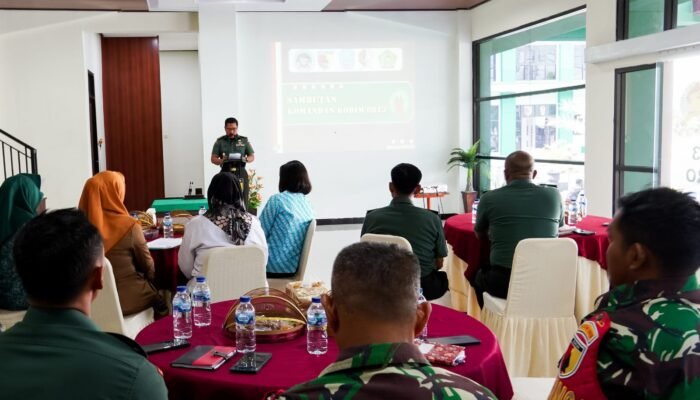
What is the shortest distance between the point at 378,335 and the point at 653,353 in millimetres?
661

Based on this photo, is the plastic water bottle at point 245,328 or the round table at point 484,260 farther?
the round table at point 484,260

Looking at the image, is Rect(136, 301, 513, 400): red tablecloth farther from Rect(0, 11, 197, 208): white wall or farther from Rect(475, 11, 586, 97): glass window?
Rect(0, 11, 197, 208): white wall

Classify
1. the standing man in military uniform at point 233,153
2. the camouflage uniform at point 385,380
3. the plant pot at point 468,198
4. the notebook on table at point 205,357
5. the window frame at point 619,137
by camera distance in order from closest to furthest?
the camouflage uniform at point 385,380, the notebook on table at point 205,357, the window frame at point 619,137, the standing man in military uniform at point 233,153, the plant pot at point 468,198

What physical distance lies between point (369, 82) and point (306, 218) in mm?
6193

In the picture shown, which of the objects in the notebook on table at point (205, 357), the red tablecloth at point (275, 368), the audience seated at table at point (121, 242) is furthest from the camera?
the audience seated at table at point (121, 242)

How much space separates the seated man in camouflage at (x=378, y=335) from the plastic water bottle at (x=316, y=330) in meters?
1.05

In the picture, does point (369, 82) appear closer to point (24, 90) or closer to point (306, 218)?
point (24, 90)

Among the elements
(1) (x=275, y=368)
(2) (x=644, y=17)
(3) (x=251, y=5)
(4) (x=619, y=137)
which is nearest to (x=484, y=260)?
(1) (x=275, y=368)

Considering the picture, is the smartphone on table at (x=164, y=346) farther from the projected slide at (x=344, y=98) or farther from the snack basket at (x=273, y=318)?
the projected slide at (x=344, y=98)

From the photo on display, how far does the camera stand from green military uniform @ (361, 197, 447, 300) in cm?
397

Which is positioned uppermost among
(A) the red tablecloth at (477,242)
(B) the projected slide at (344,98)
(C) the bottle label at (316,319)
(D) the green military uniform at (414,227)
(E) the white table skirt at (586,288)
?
(B) the projected slide at (344,98)

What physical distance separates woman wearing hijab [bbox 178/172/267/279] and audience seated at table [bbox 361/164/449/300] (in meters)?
0.72

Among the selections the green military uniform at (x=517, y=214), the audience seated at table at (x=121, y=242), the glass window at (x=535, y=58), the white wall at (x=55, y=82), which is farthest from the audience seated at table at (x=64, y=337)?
the white wall at (x=55, y=82)

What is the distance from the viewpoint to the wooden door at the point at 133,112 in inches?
477
